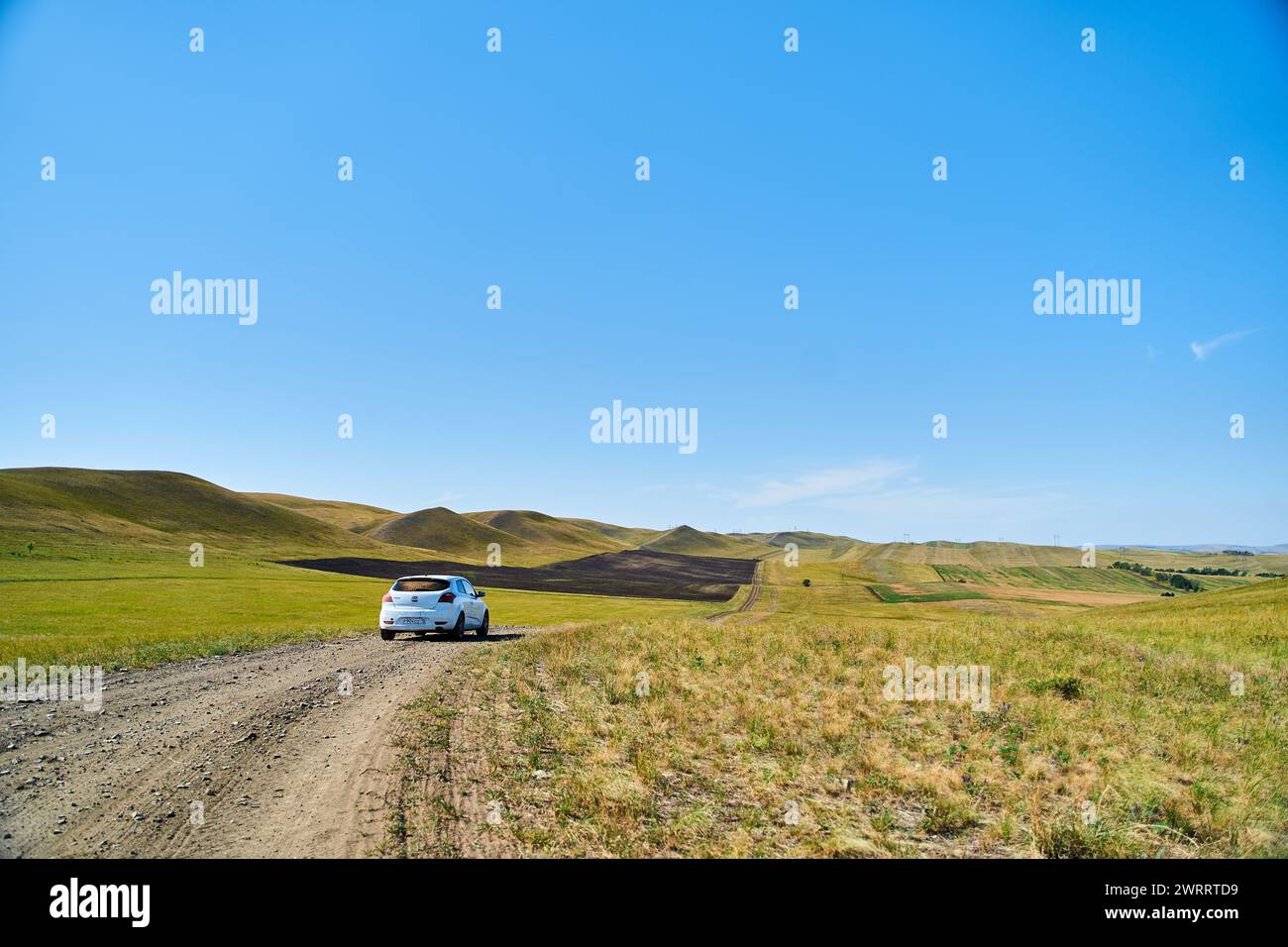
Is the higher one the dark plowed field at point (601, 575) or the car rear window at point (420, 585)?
the car rear window at point (420, 585)

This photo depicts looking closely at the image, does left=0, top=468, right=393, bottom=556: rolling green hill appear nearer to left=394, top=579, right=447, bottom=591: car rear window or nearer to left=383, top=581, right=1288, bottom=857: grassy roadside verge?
left=394, top=579, right=447, bottom=591: car rear window

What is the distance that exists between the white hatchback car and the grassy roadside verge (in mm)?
6144

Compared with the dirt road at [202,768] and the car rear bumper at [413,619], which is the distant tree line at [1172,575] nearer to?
the car rear bumper at [413,619]

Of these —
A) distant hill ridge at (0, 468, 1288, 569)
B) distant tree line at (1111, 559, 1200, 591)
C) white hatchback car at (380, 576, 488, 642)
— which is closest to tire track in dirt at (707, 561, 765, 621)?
distant hill ridge at (0, 468, 1288, 569)

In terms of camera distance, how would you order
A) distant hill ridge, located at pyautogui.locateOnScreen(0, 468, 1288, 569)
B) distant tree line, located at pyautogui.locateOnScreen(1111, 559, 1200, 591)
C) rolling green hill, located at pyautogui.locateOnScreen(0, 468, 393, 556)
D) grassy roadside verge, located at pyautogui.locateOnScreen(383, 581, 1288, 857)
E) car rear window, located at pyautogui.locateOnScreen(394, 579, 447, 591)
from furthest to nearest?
distant tree line, located at pyautogui.locateOnScreen(1111, 559, 1200, 591)
distant hill ridge, located at pyautogui.locateOnScreen(0, 468, 1288, 569)
rolling green hill, located at pyautogui.locateOnScreen(0, 468, 393, 556)
car rear window, located at pyautogui.locateOnScreen(394, 579, 447, 591)
grassy roadside verge, located at pyautogui.locateOnScreen(383, 581, 1288, 857)

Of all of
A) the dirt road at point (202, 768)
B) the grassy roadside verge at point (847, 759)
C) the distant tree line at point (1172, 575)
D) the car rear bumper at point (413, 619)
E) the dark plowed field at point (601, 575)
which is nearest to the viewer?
the dirt road at point (202, 768)

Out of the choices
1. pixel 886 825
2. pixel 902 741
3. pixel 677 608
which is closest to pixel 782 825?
pixel 886 825

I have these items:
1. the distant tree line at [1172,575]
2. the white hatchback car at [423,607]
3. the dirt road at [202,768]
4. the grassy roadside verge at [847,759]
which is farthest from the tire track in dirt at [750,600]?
the distant tree line at [1172,575]

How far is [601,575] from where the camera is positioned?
4712 inches

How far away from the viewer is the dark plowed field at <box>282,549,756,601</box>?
85419mm

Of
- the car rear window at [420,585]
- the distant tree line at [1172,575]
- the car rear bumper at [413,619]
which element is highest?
the car rear window at [420,585]

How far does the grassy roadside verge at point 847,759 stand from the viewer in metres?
5.75

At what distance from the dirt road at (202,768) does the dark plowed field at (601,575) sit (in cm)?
6857
